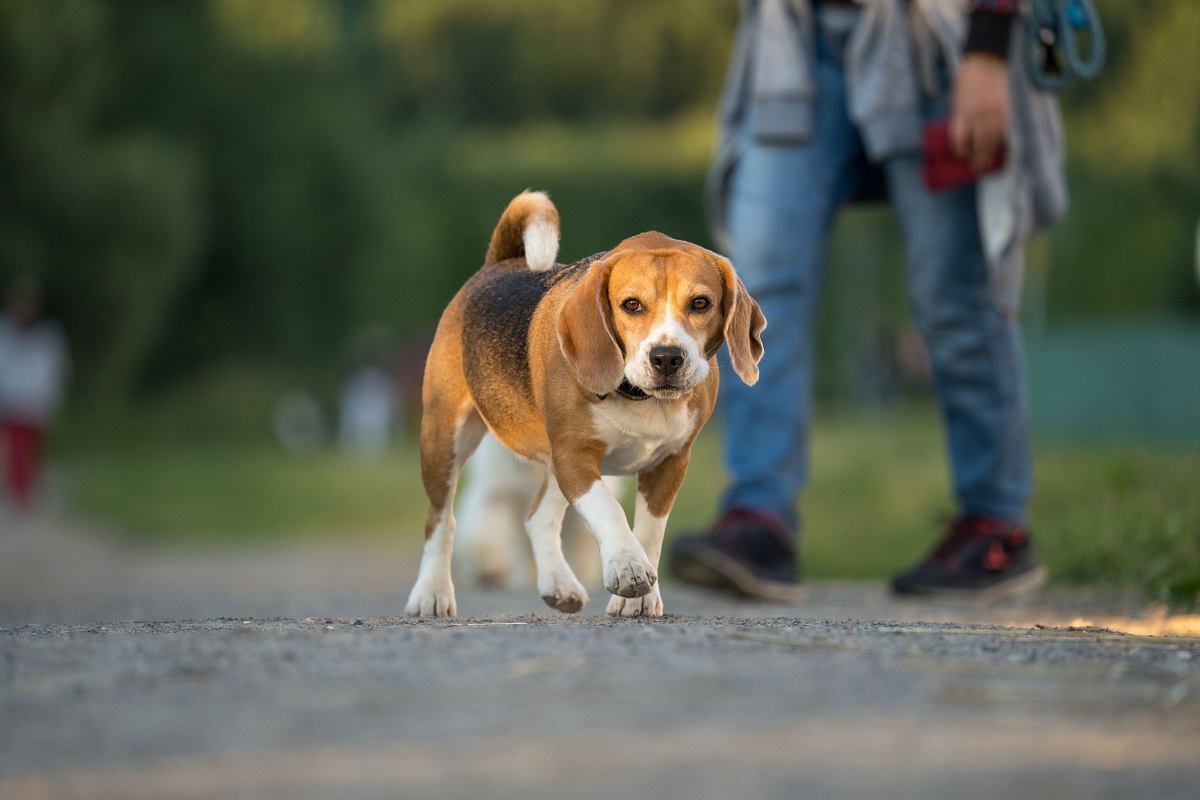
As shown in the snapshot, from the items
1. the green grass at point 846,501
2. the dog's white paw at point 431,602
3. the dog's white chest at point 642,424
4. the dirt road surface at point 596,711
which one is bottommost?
the green grass at point 846,501

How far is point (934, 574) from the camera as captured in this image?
622 cm

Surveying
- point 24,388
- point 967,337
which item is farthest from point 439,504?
point 24,388

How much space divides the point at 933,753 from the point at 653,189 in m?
41.3

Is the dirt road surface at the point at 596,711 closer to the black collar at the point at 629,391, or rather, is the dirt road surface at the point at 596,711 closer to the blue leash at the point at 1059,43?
the black collar at the point at 629,391

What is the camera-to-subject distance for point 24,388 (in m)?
16.5

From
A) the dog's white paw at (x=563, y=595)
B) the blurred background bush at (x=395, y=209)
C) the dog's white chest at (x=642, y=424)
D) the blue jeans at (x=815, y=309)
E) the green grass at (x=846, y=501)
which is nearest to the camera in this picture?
the dog's white chest at (x=642, y=424)

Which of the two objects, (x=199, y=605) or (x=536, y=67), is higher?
(x=536, y=67)

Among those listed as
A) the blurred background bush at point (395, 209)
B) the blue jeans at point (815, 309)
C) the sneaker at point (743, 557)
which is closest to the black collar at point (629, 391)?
the sneaker at point (743, 557)

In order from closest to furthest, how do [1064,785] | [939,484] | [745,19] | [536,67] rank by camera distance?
[1064,785] → [745,19] → [939,484] → [536,67]

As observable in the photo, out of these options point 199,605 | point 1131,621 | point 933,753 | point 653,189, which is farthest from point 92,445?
point 933,753

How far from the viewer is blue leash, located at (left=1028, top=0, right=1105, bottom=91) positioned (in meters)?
6.38

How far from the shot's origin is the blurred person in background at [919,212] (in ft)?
20.2

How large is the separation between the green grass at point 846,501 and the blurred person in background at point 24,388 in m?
0.86

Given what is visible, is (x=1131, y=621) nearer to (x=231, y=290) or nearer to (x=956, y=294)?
(x=956, y=294)
